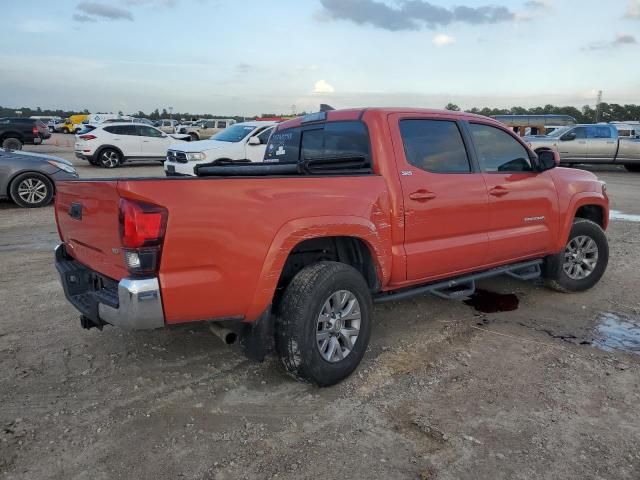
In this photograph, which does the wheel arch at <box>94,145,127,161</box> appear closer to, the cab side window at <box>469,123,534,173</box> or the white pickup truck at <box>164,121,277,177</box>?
the white pickup truck at <box>164,121,277,177</box>

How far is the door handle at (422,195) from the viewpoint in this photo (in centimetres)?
395

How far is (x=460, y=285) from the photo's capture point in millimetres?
4715

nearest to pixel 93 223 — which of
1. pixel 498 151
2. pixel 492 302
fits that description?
pixel 498 151

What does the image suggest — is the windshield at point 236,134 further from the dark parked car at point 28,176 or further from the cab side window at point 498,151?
the cab side window at point 498,151

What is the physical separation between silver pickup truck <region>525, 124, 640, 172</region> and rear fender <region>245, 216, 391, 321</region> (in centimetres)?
1777

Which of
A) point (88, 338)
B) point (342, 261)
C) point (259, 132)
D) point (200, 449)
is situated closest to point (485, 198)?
point (342, 261)

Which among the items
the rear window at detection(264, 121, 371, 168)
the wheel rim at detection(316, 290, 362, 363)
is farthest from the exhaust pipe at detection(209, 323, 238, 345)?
the rear window at detection(264, 121, 371, 168)

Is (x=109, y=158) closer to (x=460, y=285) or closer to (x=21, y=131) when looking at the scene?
(x=21, y=131)

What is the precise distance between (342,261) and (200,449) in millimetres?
1644

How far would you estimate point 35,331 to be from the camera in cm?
443

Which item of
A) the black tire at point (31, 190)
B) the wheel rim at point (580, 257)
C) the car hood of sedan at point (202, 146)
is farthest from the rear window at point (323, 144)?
the car hood of sedan at point (202, 146)

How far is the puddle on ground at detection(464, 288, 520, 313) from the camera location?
5207 millimetres

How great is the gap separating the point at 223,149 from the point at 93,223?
10.7 metres

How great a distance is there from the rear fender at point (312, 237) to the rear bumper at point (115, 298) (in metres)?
0.59
